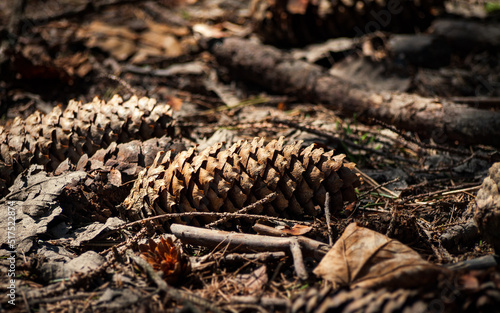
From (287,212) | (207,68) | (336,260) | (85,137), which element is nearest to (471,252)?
(336,260)

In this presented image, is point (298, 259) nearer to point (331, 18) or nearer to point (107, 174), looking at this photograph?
point (107, 174)

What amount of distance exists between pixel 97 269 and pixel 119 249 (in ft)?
0.59

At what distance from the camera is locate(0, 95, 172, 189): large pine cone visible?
6.64 ft

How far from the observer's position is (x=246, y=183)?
1.63 m

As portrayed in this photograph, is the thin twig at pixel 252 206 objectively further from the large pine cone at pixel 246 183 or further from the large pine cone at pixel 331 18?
the large pine cone at pixel 331 18

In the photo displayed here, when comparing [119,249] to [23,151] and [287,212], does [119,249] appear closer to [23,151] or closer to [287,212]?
[287,212]

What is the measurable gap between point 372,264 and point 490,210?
1.52 ft

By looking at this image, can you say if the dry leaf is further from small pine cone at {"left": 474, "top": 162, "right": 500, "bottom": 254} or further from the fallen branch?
small pine cone at {"left": 474, "top": 162, "right": 500, "bottom": 254}

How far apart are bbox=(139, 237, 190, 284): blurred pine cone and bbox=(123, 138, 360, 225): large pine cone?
0.60 ft

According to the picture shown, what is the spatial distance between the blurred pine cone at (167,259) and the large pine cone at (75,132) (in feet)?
2.87

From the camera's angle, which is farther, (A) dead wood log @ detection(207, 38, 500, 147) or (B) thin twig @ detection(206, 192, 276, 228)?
(A) dead wood log @ detection(207, 38, 500, 147)

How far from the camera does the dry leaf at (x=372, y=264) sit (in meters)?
1.18

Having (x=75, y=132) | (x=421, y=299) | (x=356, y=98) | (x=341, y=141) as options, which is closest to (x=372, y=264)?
(x=421, y=299)

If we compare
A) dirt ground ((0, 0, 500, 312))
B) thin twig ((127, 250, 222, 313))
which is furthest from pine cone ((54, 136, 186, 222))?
thin twig ((127, 250, 222, 313))
